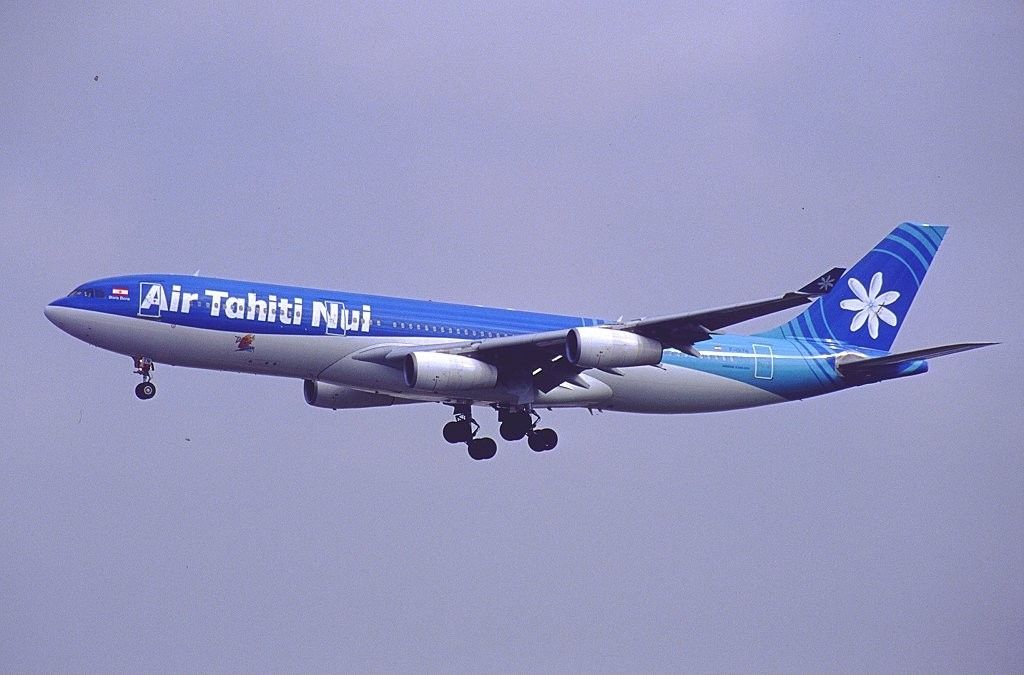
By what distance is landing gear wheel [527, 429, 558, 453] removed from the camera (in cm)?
4781

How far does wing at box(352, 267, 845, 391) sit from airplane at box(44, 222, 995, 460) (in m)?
0.05

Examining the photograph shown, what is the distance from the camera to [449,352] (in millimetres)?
43594

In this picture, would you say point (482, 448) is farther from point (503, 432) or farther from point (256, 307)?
point (256, 307)

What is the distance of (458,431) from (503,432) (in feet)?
9.03

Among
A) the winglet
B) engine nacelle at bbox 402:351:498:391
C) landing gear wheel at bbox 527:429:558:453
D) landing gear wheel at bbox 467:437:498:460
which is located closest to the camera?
the winglet

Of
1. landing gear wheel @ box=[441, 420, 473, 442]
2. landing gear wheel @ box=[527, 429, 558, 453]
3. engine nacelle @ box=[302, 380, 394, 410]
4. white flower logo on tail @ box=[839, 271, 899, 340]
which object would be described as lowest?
landing gear wheel @ box=[527, 429, 558, 453]

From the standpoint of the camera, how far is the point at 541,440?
47.8m

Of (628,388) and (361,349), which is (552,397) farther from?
(361,349)

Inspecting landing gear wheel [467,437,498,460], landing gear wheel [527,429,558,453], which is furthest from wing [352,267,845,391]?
landing gear wheel [467,437,498,460]

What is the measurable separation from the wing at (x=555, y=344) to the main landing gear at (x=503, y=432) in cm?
193

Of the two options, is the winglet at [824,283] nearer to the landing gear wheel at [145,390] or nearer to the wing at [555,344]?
the wing at [555,344]

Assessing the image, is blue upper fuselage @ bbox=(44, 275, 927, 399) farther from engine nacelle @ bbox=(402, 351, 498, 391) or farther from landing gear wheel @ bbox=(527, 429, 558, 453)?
landing gear wheel @ bbox=(527, 429, 558, 453)

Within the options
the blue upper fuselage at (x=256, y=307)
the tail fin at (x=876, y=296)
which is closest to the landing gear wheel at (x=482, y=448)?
the blue upper fuselage at (x=256, y=307)

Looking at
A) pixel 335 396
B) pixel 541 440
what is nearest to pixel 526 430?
pixel 541 440
